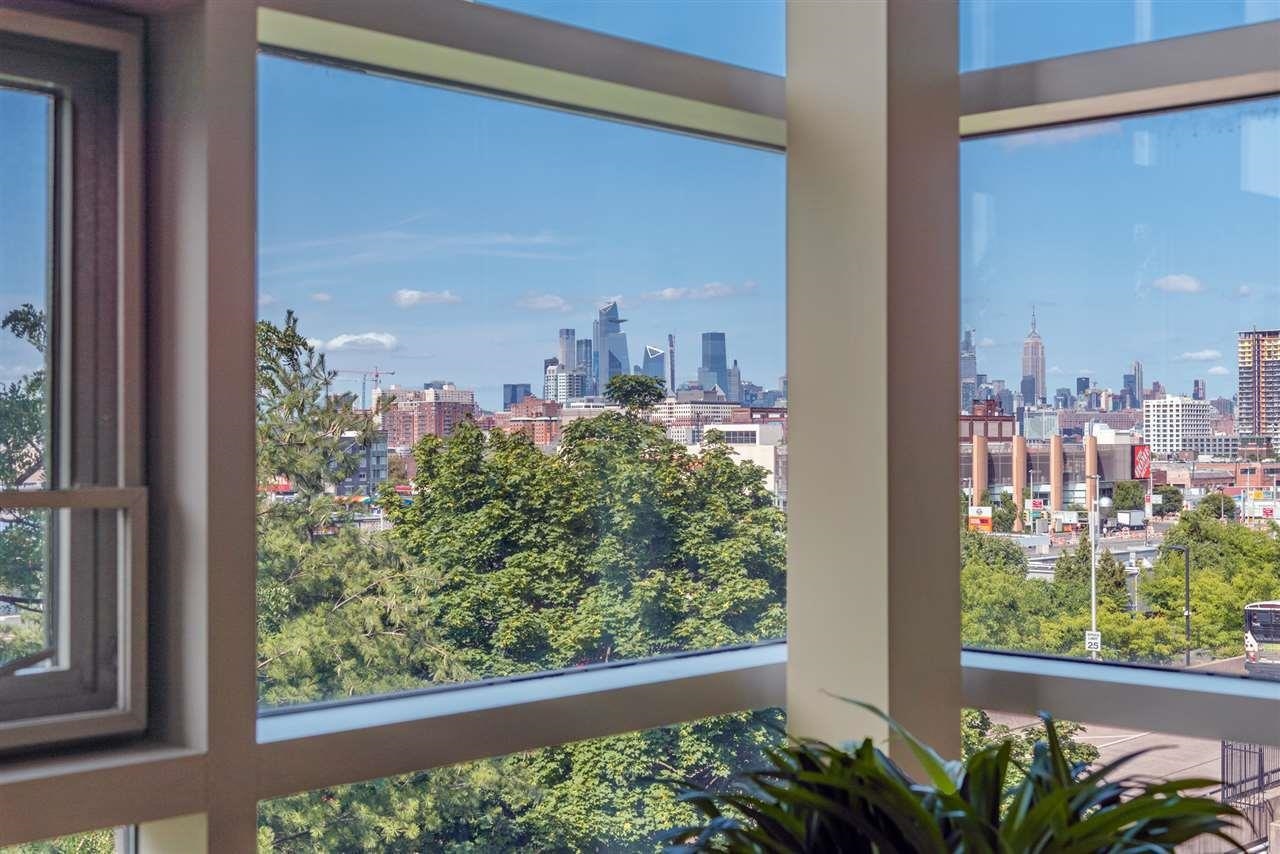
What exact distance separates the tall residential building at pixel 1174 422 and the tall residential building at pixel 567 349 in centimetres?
146

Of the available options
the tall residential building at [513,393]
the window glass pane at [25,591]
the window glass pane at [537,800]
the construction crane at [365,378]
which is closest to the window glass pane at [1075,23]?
the tall residential building at [513,393]

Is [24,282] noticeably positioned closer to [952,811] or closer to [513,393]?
[513,393]

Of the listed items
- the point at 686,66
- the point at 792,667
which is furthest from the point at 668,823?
the point at 686,66

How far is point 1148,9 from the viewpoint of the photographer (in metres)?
2.81

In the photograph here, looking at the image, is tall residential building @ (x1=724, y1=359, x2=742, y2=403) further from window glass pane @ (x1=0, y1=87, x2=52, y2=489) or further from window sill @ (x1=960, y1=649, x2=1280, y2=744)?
window glass pane @ (x1=0, y1=87, x2=52, y2=489)

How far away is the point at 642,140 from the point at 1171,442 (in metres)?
1.56

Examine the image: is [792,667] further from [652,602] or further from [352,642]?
[352,642]

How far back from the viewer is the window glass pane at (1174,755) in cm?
267

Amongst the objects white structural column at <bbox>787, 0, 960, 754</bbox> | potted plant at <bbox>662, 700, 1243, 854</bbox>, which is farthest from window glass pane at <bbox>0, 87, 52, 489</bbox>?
white structural column at <bbox>787, 0, 960, 754</bbox>

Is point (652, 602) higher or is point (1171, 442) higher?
point (1171, 442)

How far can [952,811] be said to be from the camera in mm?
1820

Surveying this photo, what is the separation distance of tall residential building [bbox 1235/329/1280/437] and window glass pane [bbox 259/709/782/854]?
1.39 m

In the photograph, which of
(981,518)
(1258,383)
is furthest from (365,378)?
(1258,383)

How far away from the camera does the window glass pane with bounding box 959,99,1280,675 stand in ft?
9.11
